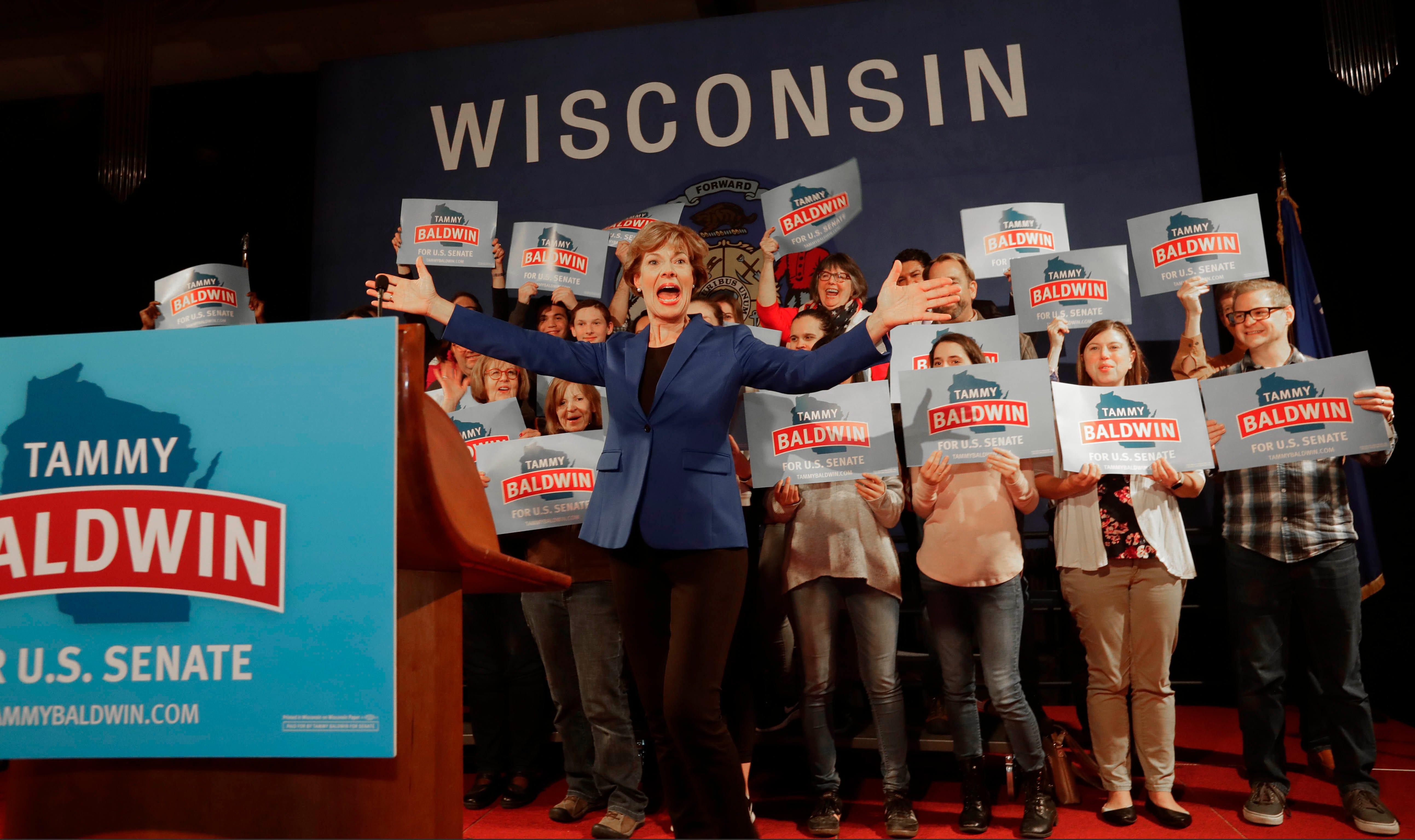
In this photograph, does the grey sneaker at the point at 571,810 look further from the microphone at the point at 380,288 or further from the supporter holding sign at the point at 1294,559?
the supporter holding sign at the point at 1294,559

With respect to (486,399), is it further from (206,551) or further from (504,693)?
(206,551)

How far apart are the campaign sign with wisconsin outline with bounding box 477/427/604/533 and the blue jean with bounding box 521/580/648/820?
269 millimetres

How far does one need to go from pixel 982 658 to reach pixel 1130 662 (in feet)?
1.65

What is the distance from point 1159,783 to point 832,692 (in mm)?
1055

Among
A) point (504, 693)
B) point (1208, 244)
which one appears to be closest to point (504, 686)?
point (504, 693)

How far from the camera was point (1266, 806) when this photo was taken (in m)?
2.70

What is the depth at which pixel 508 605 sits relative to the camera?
3.35 metres

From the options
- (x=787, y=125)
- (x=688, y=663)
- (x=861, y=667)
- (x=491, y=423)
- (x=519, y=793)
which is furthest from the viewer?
(x=787, y=125)

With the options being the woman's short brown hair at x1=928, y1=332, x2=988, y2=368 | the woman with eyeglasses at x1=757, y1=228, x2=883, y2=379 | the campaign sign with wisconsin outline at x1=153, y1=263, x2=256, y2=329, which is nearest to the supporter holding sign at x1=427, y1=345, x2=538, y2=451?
the campaign sign with wisconsin outline at x1=153, y1=263, x2=256, y2=329

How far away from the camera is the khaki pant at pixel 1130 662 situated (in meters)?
2.79

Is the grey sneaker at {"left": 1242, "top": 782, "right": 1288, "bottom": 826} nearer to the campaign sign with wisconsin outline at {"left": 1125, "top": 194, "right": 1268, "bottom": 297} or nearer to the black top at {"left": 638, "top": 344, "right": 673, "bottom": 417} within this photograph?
the campaign sign with wisconsin outline at {"left": 1125, "top": 194, "right": 1268, "bottom": 297}

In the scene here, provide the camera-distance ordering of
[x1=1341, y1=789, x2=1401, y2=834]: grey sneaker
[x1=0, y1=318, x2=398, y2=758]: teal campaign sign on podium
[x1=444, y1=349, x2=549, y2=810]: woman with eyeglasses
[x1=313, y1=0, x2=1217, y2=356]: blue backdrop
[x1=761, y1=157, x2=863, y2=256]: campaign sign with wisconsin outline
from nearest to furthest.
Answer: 1. [x1=0, y1=318, x2=398, y2=758]: teal campaign sign on podium
2. [x1=1341, y1=789, x2=1401, y2=834]: grey sneaker
3. [x1=444, y1=349, x2=549, y2=810]: woman with eyeglasses
4. [x1=761, y1=157, x2=863, y2=256]: campaign sign with wisconsin outline
5. [x1=313, y1=0, x2=1217, y2=356]: blue backdrop

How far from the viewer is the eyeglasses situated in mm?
2969

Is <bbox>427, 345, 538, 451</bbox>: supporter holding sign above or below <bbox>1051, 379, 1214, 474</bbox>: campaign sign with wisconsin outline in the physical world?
above
